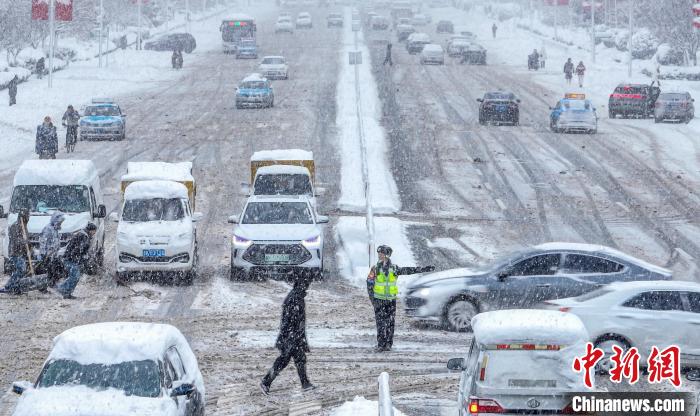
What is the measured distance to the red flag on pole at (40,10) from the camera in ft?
181

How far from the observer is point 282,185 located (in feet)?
91.7

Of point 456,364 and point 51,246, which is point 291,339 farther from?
point 51,246

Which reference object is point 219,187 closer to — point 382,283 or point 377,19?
point 382,283

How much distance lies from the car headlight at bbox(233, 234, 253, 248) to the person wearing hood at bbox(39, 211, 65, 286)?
316cm

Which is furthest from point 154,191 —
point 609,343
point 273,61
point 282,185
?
point 273,61

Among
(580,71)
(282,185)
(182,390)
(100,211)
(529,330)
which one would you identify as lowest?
(580,71)

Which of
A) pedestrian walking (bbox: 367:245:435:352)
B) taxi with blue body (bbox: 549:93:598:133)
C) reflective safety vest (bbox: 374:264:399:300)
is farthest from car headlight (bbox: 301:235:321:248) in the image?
taxi with blue body (bbox: 549:93:598:133)

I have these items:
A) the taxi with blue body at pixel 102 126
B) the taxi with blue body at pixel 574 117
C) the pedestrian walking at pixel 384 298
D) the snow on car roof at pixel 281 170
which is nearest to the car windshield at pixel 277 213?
the snow on car roof at pixel 281 170

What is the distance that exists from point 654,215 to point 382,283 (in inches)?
621

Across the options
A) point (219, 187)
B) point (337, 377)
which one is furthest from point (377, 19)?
point (337, 377)

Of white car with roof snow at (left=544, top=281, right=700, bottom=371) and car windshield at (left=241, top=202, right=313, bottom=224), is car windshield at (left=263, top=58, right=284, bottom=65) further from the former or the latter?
white car with roof snow at (left=544, top=281, right=700, bottom=371)

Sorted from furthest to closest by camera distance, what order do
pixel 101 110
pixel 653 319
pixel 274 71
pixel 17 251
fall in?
pixel 274 71 → pixel 101 110 → pixel 17 251 → pixel 653 319

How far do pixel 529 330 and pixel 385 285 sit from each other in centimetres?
651

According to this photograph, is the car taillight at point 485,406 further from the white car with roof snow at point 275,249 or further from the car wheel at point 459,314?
the white car with roof snow at point 275,249
